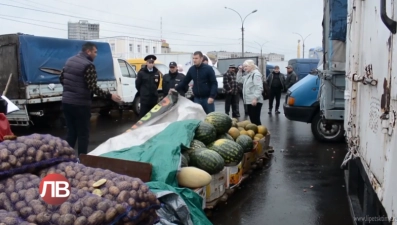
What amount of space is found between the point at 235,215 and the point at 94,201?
9.09ft

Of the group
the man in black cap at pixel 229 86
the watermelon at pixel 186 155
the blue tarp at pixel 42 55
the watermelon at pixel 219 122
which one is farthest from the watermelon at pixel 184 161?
the man in black cap at pixel 229 86

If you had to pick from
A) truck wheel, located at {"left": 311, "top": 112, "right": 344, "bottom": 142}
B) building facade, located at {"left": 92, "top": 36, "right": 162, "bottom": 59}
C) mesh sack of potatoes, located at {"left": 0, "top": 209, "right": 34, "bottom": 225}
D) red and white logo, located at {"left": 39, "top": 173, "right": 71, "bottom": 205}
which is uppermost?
building facade, located at {"left": 92, "top": 36, "right": 162, "bottom": 59}

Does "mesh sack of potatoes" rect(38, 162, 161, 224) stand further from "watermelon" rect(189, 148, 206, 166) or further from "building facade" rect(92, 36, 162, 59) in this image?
"building facade" rect(92, 36, 162, 59)

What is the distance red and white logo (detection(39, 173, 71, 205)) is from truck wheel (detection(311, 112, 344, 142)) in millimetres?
7357

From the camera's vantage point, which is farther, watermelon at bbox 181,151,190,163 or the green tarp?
watermelon at bbox 181,151,190,163

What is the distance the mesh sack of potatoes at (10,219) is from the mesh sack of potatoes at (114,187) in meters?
0.48

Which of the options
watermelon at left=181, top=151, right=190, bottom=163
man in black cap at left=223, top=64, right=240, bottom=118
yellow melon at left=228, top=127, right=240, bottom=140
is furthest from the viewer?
man in black cap at left=223, top=64, right=240, bottom=118

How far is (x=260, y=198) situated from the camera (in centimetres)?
571

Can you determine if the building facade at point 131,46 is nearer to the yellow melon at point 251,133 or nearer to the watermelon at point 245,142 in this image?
the yellow melon at point 251,133

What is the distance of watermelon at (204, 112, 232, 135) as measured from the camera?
6219 mm

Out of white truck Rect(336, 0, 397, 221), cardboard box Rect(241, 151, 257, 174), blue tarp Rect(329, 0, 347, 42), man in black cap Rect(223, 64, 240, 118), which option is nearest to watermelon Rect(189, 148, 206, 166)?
cardboard box Rect(241, 151, 257, 174)

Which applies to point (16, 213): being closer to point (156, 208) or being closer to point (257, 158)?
point (156, 208)

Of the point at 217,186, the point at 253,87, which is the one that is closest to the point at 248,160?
the point at 217,186

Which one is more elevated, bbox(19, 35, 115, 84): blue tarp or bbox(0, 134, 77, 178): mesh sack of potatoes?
bbox(19, 35, 115, 84): blue tarp
